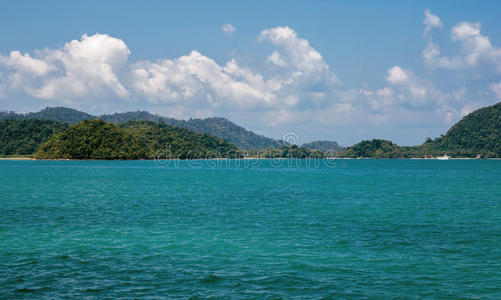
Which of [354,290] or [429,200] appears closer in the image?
[354,290]

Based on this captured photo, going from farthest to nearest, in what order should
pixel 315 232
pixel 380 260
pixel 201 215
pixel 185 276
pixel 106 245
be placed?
1. pixel 201 215
2. pixel 315 232
3. pixel 106 245
4. pixel 380 260
5. pixel 185 276

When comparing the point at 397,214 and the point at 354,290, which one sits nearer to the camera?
the point at 354,290

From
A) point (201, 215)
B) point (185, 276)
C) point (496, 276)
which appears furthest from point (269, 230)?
point (496, 276)

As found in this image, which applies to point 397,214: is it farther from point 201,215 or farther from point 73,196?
point 73,196

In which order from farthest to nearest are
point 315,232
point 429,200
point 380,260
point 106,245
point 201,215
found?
point 429,200 < point 201,215 < point 315,232 < point 106,245 < point 380,260

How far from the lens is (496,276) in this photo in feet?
89.3

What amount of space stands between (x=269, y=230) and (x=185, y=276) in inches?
695

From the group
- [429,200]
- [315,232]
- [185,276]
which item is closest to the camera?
[185,276]

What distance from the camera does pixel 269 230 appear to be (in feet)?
143

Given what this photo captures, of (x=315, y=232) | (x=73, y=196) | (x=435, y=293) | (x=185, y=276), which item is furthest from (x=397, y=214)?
(x=73, y=196)

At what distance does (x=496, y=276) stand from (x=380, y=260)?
691cm

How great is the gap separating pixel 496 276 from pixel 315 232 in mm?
17504

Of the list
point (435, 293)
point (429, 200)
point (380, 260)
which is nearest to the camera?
point (435, 293)

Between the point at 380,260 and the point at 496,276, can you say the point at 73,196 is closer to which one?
the point at 380,260
